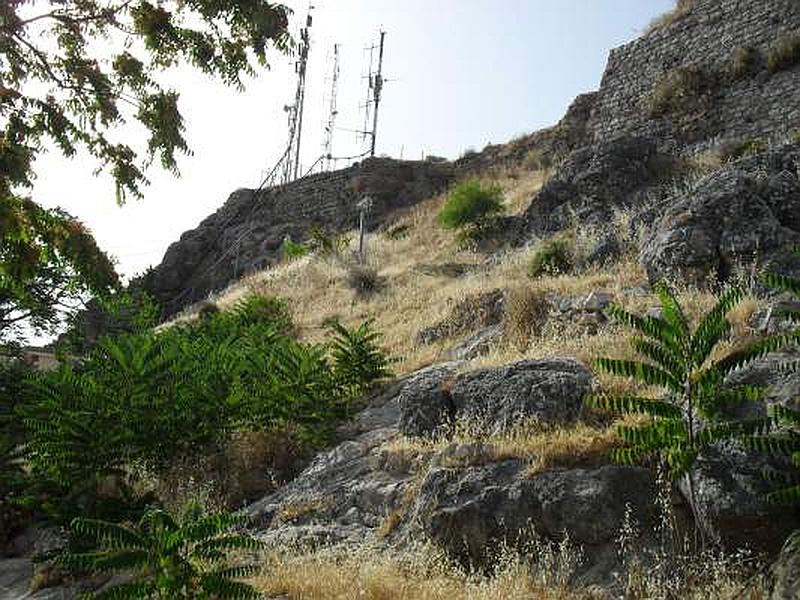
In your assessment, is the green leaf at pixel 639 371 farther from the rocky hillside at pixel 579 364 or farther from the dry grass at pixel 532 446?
the dry grass at pixel 532 446

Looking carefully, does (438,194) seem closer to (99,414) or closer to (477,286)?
(477,286)

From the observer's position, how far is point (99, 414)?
7992mm

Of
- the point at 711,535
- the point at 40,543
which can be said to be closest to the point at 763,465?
the point at 711,535

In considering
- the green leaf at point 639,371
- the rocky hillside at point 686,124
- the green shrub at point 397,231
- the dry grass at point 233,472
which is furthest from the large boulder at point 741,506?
the green shrub at point 397,231

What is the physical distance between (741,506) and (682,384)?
2.70 ft

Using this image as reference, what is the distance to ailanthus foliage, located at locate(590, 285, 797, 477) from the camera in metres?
4.51

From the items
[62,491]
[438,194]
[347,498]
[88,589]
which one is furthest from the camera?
[438,194]

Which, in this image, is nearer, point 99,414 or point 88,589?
point 88,589

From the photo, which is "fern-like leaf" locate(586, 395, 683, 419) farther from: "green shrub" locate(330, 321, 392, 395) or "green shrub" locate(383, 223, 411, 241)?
"green shrub" locate(383, 223, 411, 241)

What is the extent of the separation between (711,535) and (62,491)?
6.04 meters

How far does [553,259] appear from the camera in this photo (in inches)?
472

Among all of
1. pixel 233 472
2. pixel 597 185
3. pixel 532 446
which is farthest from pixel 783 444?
pixel 597 185

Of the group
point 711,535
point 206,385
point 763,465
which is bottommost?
point 711,535

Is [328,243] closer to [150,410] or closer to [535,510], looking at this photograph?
[150,410]
